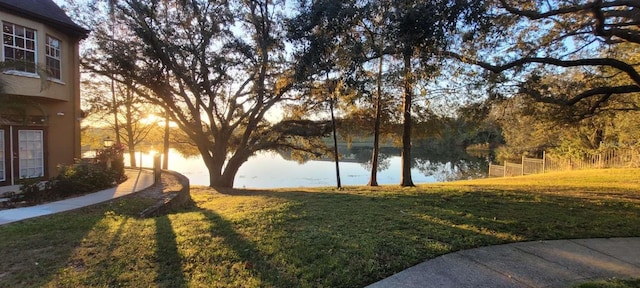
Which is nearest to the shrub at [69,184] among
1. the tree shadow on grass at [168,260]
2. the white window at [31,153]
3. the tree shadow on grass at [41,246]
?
the white window at [31,153]

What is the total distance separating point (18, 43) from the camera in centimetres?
1123

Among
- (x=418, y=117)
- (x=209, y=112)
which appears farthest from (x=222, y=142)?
(x=418, y=117)

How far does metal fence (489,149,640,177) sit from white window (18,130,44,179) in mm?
29637

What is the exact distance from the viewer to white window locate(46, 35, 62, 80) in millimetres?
12398

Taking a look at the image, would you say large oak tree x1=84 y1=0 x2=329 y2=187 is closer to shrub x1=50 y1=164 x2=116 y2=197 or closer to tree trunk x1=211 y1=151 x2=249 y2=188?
tree trunk x1=211 y1=151 x2=249 y2=188

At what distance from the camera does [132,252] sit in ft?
16.9

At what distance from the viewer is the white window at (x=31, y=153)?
39.2 feet

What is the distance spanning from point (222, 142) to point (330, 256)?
53.6 ft

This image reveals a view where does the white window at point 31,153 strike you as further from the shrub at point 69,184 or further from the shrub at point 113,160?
the shrub at point 69,184

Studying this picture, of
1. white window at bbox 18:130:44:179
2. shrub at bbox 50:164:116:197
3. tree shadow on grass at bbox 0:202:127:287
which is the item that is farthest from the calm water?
tree shadow on grass at bbox 0:202:127:287

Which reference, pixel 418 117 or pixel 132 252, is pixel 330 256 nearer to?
pixel 132 252

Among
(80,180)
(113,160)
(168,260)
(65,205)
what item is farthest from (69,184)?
(168,260)

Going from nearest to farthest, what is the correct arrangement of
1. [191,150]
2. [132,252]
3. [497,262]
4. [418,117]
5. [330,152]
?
[497,262] < [132,252] < [418,117] < [330,152] < [191,150]

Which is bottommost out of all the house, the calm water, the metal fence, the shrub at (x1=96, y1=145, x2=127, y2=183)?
the calm water
